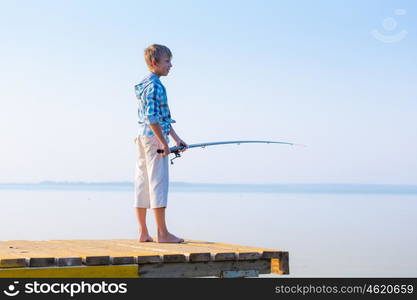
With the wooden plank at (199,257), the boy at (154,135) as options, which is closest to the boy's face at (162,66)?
the boy at (154,135)

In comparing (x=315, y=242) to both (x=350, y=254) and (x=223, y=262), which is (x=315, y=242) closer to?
(x=350, y=254)

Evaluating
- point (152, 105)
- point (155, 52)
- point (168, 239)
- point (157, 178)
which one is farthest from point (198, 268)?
point (155, 52)

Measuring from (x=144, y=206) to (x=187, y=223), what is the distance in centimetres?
1846

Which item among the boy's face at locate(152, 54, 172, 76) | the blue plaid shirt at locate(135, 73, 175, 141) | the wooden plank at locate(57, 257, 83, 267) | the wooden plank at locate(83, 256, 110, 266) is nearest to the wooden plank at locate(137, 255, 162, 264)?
the wooden plank at locate(83, 256, 110, 266)

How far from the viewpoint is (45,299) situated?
6574 mm

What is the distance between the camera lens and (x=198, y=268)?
25.1 feet

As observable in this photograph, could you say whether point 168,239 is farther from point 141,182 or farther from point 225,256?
point 225,256

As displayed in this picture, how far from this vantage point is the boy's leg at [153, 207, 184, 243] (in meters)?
8.28

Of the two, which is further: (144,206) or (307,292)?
(144,206)

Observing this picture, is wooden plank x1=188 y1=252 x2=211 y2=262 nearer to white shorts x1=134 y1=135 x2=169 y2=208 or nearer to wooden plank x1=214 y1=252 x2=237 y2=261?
wooden plank x1=214 y1=252 x2=237 y2=261

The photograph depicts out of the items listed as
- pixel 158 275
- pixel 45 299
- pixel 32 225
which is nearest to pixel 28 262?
pixel 45 299

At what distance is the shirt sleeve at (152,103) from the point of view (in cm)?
816

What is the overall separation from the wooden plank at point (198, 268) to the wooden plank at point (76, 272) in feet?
0.52

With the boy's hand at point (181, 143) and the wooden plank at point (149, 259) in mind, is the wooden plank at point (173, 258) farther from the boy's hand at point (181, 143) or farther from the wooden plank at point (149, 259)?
the boy's hand at point (181, 143)
